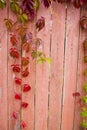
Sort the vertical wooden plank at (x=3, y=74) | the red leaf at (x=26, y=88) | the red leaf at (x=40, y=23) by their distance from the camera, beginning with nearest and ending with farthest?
1. the red leaf at (x=40, y=23)
2. the vertical wooden plank at (x=3, y=74)
3. the red leaf at (x=26, y=88)

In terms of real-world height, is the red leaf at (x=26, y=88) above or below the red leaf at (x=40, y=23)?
below

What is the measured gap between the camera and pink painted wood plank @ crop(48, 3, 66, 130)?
2.87 m

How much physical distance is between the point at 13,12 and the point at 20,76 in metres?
0.64

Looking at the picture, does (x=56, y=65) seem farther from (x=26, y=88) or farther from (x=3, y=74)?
(x=3, y=74)

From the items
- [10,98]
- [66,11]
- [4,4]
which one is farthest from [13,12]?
[10,98]

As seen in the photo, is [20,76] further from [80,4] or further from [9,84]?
[80,4]

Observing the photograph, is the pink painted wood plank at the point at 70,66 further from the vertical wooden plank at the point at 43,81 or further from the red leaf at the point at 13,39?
the red leaf at the point at 13,39

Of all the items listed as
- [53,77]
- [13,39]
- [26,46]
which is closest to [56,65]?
[53,77]

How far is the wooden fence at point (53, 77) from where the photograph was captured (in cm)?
289

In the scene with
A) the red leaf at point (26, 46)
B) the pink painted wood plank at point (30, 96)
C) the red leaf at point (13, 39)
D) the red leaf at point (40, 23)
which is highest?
the red leaf at point (40, 23)

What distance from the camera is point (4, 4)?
282 cm

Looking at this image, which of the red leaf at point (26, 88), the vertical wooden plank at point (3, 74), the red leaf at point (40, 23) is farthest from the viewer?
the red leaf at point (26, 88)

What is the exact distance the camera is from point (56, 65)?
9.82 ft

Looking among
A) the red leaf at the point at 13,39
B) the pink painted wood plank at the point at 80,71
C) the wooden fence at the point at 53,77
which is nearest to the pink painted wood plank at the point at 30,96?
the wooden fence at the point at 53,77
